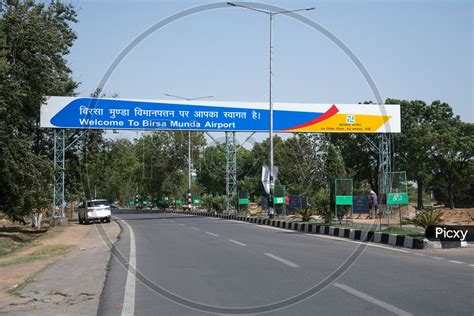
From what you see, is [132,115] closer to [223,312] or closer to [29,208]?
[29,208]

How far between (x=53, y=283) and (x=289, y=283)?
412cm

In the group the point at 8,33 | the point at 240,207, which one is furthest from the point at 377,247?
the point at 240,207

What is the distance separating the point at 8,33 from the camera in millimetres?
22688

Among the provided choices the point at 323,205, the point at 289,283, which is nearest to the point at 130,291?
the point at 289,283

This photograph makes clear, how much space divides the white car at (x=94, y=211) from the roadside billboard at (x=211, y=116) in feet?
15.7

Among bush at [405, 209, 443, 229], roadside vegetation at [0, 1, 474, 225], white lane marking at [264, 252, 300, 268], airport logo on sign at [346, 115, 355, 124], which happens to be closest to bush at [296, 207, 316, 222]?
roadside vegetation at [0, 1, 474, 225]

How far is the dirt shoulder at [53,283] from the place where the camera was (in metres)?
7.64

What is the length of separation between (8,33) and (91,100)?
11.0 m

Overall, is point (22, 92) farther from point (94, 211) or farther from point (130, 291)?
point (130, 291)

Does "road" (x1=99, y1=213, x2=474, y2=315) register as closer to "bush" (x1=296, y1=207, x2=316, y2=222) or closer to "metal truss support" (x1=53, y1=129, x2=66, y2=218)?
"bush" (x1=296, y1=207, x2=316, y2=222)

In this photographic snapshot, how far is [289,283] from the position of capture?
8.73 metres

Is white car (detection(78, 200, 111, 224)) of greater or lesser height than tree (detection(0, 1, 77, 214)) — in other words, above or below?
below

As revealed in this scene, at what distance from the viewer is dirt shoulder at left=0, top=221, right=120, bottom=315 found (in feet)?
25.1

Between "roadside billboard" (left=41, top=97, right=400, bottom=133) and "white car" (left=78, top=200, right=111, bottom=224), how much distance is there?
4.77 metres
